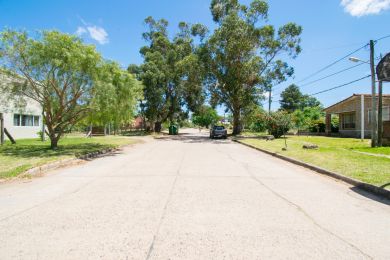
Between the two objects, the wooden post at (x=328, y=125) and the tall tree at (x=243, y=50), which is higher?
the tall tree at (x=243, y=50)

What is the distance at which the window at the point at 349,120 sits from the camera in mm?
35625

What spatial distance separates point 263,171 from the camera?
427 inches

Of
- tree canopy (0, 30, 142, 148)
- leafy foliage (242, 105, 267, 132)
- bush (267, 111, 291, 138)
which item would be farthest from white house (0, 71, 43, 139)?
bush (267, 111, 291, 138)

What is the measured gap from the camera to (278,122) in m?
31.4

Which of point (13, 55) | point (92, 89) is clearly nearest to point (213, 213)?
point (92, 89)

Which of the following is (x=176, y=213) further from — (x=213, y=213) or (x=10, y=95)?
(x=10, y=95)

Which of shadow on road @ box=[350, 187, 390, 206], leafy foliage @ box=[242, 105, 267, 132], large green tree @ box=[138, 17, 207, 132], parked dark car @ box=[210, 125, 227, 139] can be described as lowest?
shadow on road @ box=[350, 187, 390, 206]

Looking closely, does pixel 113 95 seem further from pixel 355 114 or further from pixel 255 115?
pixel 355 114

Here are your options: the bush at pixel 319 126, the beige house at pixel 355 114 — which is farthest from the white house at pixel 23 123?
the bush at pixel 319 126

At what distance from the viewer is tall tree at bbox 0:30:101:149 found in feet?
50.0

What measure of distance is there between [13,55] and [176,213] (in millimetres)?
14215

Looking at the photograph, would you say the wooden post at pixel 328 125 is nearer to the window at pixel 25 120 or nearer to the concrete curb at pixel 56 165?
the concrete curb at pixel 56 165

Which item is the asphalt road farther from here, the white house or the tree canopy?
the white house

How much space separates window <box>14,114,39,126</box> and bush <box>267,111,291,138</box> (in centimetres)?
2347
